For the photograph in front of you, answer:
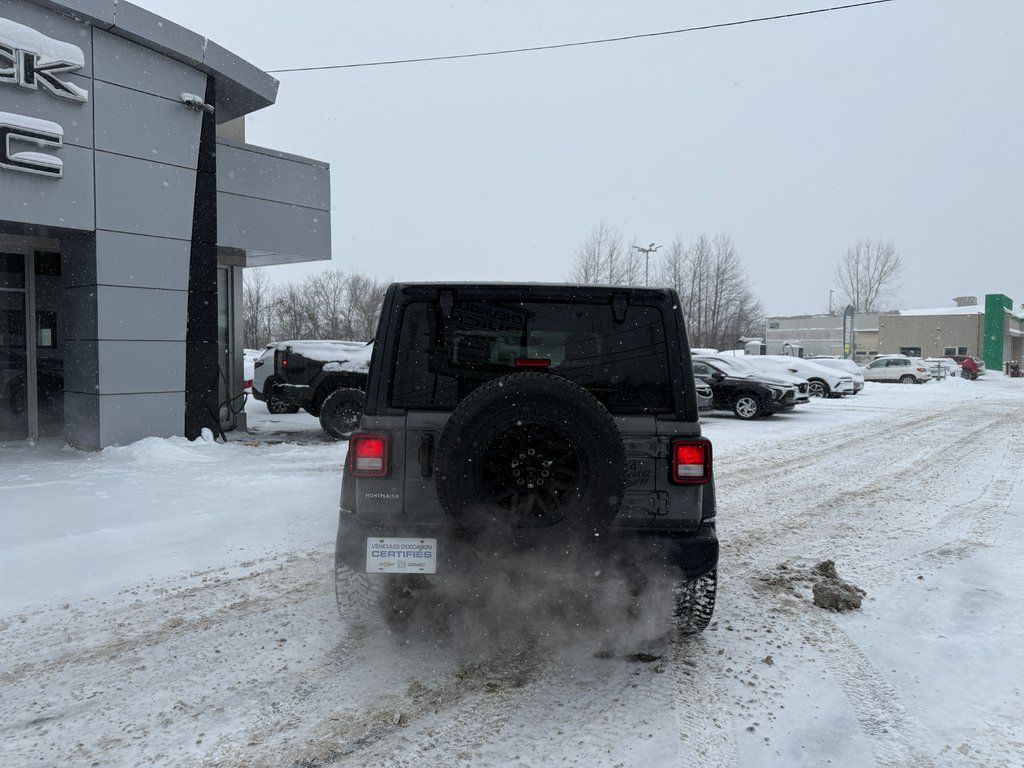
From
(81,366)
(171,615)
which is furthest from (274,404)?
(171,615)

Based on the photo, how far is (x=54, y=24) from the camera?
867 cm

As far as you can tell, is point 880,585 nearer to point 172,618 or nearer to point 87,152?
point 172,618

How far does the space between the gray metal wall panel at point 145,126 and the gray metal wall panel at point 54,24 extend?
0.43 m

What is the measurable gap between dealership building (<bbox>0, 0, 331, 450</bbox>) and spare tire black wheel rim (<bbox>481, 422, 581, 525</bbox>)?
26.9ft

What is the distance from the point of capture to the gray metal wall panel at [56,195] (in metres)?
8.45

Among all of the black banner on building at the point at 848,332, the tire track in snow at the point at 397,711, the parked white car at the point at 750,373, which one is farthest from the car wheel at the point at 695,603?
the black banner on building at the point at 848,332

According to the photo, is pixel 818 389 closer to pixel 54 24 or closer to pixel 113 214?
pixel 113 214

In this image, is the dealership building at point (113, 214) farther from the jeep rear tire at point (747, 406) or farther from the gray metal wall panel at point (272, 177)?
the jeep rear tire at point (747, 406)

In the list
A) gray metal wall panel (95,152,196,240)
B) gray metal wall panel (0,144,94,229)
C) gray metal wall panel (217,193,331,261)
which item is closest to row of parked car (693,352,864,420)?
gray metal wall panel (217,193,331,261)

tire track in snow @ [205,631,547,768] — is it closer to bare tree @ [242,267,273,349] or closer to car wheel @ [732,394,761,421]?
car wheel @ [732,394,761,421]

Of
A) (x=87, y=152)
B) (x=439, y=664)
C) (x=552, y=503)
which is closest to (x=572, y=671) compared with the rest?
(x=439, y=664)

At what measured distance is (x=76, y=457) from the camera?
9.26 metres

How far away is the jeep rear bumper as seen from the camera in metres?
3.24

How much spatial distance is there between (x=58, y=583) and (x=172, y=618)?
4.00 ft
